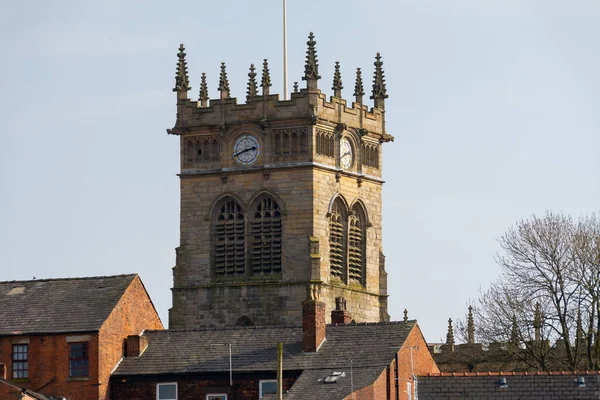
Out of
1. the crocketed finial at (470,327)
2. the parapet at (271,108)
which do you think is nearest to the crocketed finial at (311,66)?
the parapet at (271,108)

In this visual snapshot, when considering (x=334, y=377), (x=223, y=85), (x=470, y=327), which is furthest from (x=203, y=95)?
(x=334, y=377)

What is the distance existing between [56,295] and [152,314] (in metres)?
4.32

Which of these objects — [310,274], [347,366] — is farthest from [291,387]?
[310,274]

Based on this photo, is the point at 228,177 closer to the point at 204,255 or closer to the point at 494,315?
the point at 204,255

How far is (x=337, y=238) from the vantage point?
433ft

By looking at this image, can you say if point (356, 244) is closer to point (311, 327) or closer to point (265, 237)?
point (265, 237)

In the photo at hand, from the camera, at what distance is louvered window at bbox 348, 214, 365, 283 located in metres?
132

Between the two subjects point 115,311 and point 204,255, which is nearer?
point 115,311

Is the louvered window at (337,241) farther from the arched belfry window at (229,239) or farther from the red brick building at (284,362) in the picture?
the red brick building at (284,362)

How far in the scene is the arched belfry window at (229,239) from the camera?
131 metres

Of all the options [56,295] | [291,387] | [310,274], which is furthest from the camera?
[310,274]

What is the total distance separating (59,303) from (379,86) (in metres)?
30.7

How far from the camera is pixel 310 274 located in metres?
128

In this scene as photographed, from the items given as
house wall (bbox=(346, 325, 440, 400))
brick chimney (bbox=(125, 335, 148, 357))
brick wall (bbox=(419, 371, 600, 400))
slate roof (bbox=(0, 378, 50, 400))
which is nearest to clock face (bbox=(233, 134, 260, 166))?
brick chimney (bbox=(125, 335, 148, 357))
